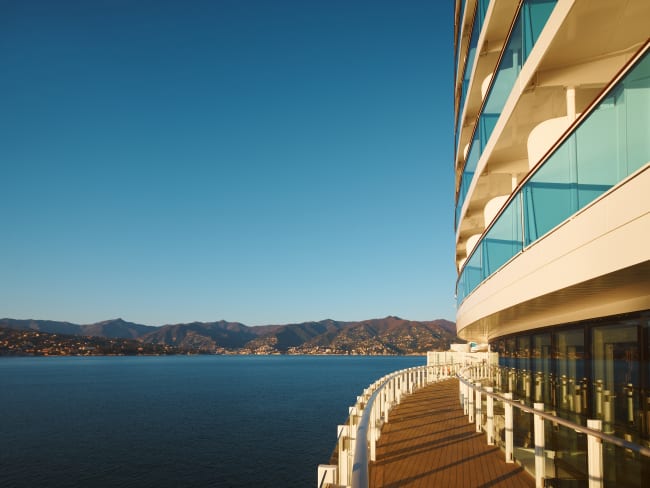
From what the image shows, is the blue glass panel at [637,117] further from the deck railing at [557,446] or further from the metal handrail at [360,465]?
the metal handrail at [360,465]

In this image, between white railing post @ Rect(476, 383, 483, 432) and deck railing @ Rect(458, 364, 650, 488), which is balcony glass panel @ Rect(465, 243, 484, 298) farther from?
deck railing @ Rect(458, 364, 650, 488)

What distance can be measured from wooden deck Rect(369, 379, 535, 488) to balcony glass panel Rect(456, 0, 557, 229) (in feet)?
22.4

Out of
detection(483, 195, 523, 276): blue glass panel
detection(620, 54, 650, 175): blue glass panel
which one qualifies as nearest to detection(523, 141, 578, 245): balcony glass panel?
detection(483, 195, 523, 276): blue glass panel

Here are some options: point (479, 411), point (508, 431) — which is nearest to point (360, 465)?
point (508, 431)

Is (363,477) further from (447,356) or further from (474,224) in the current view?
(447,356)

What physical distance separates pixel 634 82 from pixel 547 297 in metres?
4.02

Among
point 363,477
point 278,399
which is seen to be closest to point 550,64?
point 363,477

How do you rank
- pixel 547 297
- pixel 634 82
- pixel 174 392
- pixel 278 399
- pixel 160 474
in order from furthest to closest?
pixel 174 392, pixel 278 399, pixel 160 474, pixel 547 297, pixel 634 82

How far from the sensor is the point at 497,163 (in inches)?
519

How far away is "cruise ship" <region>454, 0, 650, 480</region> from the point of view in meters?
4.75

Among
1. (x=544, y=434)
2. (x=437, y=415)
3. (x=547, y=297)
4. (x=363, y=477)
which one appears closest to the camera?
(x=363, y=477)

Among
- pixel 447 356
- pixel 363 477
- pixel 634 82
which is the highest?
pixel 634 82

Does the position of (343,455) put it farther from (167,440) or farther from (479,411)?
(167,440)

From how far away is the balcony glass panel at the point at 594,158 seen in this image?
4281 millimetres
